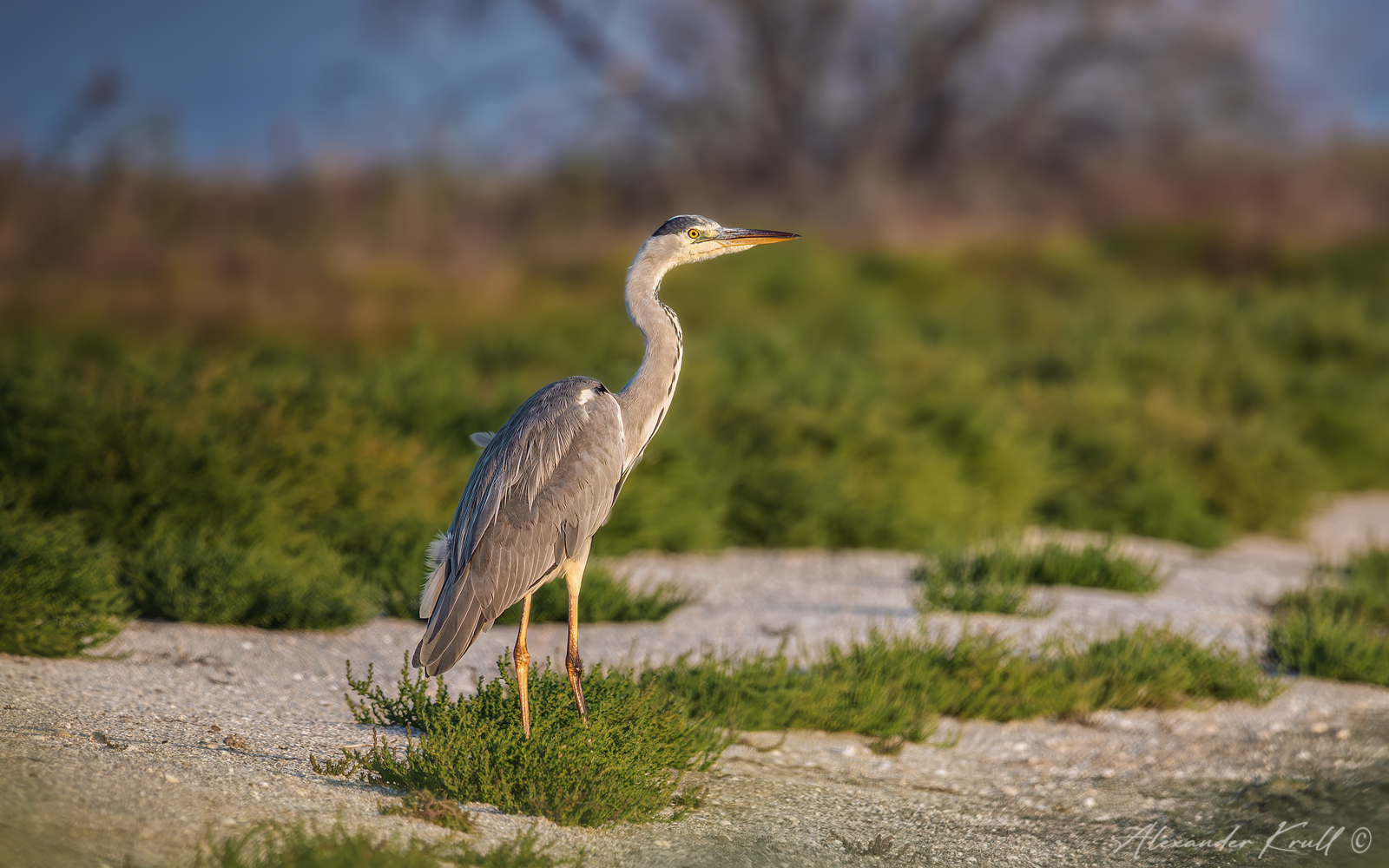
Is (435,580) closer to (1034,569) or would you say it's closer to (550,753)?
(550,753)

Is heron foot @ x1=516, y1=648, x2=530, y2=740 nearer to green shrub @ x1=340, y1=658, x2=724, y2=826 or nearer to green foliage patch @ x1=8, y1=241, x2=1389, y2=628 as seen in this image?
green shrub @ x1=340, y1=658, x2=724, y2=826

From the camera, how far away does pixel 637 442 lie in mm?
4277

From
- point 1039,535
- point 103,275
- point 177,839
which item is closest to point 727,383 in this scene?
point 1039,535

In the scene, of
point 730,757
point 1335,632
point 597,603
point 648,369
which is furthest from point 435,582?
point 1335,632

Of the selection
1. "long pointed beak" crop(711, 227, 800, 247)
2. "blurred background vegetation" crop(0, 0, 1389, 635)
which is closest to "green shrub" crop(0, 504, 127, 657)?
"blurred background vegetation" crop(0, 0, 1389, 635)

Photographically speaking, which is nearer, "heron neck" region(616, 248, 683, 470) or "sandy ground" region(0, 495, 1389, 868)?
"sandy ground" region(0, 495, 1389, 868)

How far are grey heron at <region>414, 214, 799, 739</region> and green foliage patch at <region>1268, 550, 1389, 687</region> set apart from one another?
3022 mm

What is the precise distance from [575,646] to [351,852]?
1306 millimetres

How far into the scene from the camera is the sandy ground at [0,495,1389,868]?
3232 millimetres

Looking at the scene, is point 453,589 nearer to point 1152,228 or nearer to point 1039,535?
point 1039,535

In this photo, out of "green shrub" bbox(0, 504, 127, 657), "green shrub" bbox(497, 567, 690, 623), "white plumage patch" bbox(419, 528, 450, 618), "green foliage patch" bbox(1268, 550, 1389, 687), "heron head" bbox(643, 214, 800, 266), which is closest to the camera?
"white plumage patch" bbox(419, 528, 450, 618)

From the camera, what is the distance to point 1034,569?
6777 mm
